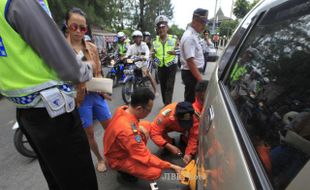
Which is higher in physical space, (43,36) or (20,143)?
(43,36)

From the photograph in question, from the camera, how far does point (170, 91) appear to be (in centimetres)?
474

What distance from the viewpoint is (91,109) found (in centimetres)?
254

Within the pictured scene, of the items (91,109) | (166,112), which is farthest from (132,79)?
(91,109)

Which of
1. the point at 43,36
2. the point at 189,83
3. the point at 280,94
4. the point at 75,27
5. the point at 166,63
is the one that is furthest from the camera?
the point at 166,63

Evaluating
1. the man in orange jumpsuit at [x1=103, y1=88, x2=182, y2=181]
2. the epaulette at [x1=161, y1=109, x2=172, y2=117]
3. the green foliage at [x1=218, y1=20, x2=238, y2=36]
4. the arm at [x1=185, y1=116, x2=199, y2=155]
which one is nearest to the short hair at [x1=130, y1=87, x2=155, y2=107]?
the man in orange jumpsuit at [x1=103, y1=88, x2=182, y2=181]

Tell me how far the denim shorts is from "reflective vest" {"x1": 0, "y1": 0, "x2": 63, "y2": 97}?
1166 millimetres

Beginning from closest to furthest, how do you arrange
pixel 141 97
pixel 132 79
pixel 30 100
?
pixel 30 100 → pixel 141 97 → pixel 132 79

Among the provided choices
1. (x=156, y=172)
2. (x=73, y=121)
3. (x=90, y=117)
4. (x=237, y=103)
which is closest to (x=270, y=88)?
(x=237, y=103)

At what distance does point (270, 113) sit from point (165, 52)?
4.09 metres

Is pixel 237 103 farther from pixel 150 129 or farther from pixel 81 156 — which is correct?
pixel 150 129

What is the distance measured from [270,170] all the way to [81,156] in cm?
113

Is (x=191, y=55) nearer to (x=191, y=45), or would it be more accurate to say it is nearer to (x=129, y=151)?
(x=191, y=45)

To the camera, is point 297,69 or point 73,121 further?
point 73,121

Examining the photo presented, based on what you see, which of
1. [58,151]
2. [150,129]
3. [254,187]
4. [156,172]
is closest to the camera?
[254,187]
